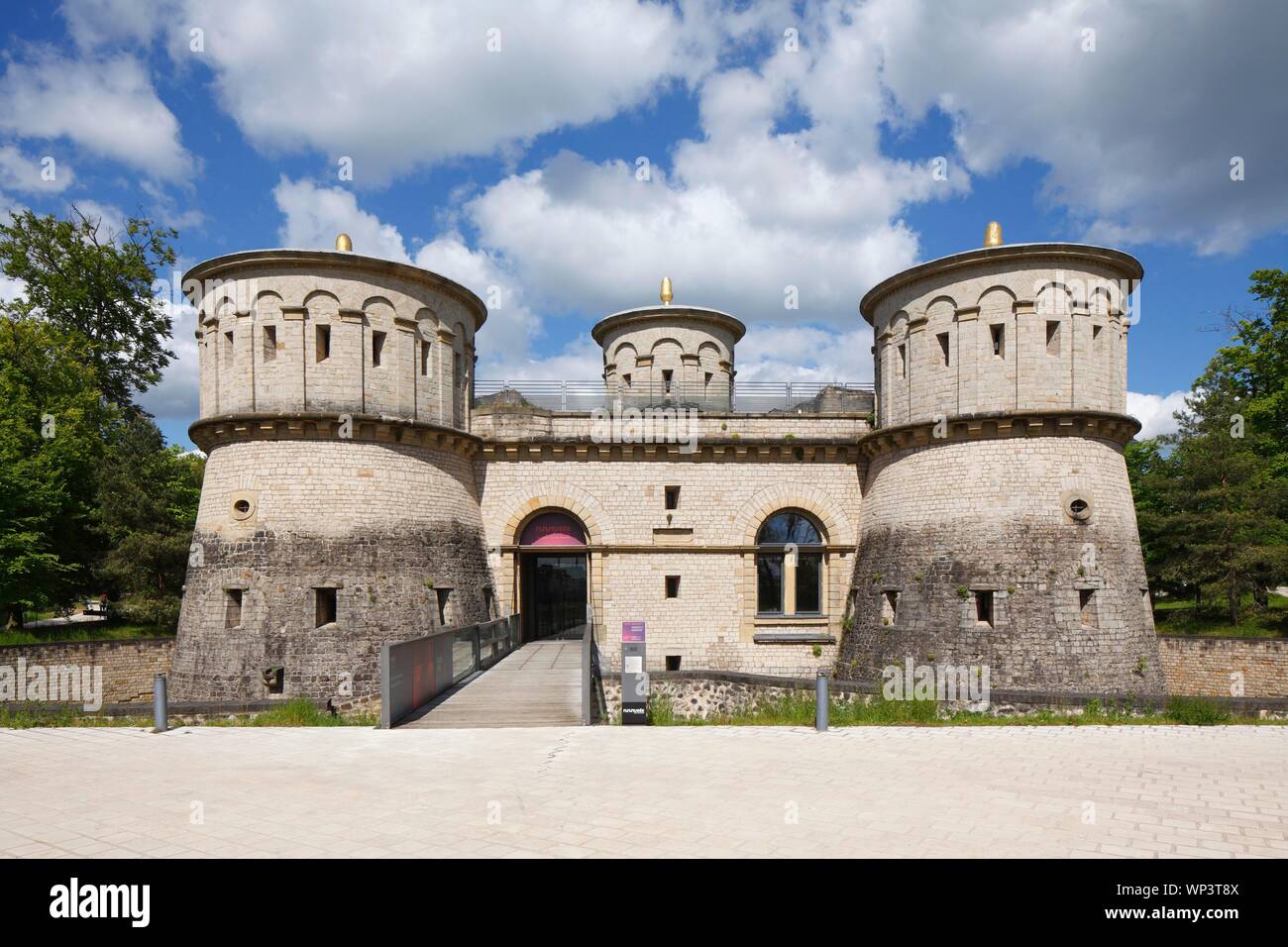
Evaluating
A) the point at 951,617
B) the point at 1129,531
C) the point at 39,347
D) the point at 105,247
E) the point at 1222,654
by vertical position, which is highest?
the point at 105,247

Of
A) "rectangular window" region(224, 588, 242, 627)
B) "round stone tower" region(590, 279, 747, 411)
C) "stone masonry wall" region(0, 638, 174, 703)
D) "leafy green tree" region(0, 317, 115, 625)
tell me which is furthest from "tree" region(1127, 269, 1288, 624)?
"leafy green tree" region(0, 317, 115, 625)

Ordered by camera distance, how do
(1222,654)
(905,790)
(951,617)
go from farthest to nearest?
(1222,654) → (951,617) → (905,790)

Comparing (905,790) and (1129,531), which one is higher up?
(1129,531)

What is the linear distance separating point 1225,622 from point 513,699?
2640 cm

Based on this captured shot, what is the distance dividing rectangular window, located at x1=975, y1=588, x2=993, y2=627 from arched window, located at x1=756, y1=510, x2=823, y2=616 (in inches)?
187

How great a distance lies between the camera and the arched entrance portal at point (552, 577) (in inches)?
858

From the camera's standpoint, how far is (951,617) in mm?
17953

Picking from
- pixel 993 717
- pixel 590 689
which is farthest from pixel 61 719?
pixel 993 717

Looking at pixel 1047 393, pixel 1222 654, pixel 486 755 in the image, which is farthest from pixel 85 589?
pixel 1222 654

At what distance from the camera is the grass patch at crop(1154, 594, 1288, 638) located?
24.8 m

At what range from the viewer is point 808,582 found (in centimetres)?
2191

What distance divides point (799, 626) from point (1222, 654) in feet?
36.9

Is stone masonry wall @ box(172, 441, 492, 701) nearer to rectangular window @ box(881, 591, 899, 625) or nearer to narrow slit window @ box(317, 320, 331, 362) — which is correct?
narrow slit window @ box(317, 320, 331, 362)

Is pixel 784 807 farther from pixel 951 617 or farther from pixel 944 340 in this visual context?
pixel 944 340
